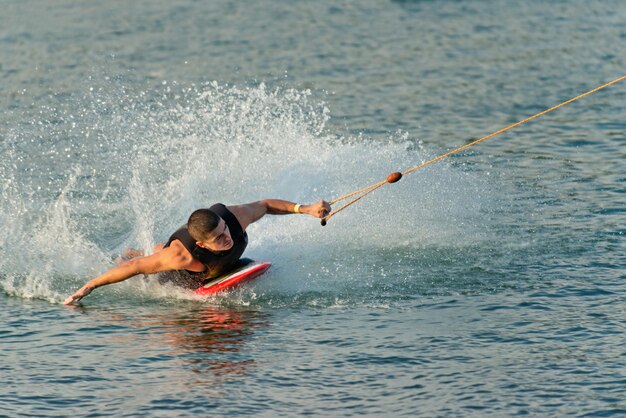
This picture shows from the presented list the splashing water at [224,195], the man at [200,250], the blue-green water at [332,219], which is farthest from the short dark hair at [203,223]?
the splashing water at [224,195]

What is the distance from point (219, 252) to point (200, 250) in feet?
0.59

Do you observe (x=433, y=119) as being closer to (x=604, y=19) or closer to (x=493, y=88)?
(x=493, y=88)

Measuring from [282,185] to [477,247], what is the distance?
3.00 m

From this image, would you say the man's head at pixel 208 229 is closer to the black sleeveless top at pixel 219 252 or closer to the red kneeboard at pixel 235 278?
the black sleeveless top at pixel 219 252

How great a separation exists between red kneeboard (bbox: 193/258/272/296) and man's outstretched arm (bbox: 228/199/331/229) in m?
0.39

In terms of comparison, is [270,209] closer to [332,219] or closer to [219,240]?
[219,240]

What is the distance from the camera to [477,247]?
1214 centimetres

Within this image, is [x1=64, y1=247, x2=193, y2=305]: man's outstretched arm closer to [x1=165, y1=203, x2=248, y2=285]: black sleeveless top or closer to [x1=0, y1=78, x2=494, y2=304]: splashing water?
[x1=165, y1=203, x2=248, y2=285]: black sleeveless top

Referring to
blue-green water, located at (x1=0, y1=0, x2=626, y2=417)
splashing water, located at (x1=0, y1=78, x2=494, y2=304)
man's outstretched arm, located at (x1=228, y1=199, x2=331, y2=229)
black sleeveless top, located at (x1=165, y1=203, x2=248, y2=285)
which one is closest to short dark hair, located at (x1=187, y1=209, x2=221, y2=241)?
black sleeveless top, located at (x1=165, y1=203, x2=248, y2=285)

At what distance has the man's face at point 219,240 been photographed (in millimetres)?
10172

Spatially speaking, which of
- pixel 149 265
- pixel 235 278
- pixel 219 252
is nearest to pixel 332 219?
pixel 235 278

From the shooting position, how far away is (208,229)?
1009cm

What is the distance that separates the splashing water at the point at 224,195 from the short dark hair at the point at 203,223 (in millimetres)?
1092

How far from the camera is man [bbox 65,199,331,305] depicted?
10.2m
